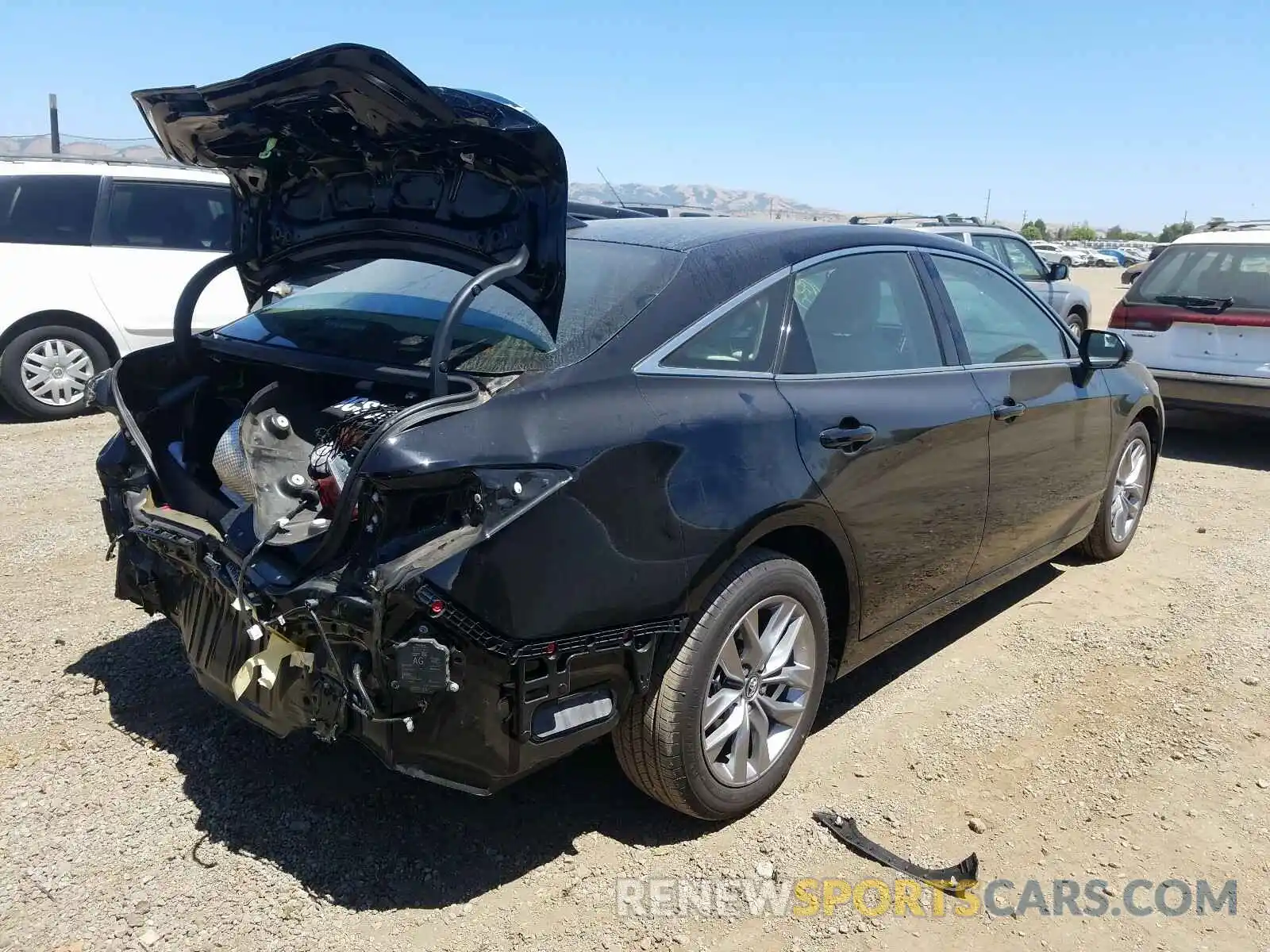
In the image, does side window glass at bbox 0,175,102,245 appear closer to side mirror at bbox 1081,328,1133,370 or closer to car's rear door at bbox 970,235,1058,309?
side mirror at bbox 1081,328,1133,370

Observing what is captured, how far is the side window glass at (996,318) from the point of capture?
13.1ft

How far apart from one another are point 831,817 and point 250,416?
2101 mm

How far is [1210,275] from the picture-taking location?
7949 millimetres

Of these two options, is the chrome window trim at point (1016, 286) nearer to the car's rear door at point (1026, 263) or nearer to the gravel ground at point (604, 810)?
the gravel ground at point (604, 810)

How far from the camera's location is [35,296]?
25.8 ft

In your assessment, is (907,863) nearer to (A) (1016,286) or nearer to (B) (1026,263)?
(A) (1016,286)

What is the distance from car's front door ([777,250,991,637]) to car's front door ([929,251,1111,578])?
0.15 metres

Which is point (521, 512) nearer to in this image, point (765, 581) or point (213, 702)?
point (765, 581)

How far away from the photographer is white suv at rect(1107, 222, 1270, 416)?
294 inches

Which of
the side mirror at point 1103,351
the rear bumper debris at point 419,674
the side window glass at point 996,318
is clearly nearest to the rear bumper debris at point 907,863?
the rear bumper debris at point 419,674

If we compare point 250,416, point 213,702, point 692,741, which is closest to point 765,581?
point 692,741

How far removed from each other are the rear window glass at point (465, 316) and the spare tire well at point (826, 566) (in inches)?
33.0

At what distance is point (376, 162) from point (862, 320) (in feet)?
5.57

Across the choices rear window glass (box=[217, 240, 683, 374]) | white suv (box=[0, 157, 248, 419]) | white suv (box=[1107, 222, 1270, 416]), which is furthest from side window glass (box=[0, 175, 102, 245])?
white suv (box=[1107, 222, 1270, 416])
